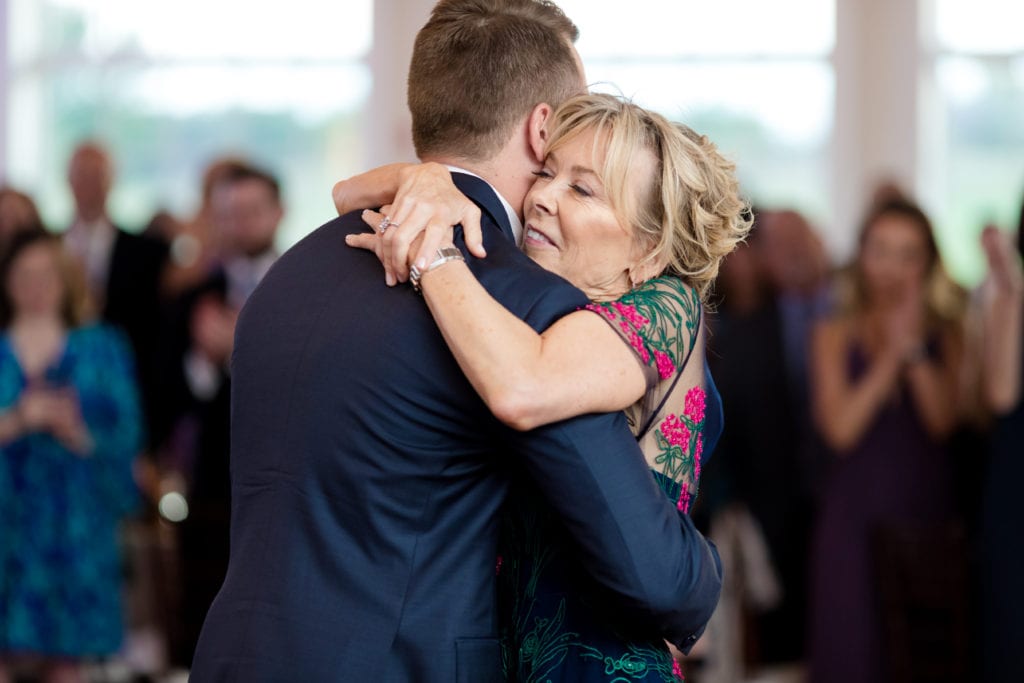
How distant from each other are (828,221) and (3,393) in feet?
19.3

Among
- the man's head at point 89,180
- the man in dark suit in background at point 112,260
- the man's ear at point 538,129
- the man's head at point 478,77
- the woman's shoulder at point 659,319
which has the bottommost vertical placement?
the man in dark suit in background at point 112,260

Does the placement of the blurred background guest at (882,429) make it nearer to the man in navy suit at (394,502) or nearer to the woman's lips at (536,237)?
the woman's lips at (536,237)

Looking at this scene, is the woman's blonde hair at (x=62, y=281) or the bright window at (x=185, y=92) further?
the bright window at (x=185, y=92)

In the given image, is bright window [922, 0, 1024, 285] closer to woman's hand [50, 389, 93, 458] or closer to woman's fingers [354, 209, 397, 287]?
woman's hand [50, 389, 93, 458]

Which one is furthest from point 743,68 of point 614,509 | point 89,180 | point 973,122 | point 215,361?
point 614,509

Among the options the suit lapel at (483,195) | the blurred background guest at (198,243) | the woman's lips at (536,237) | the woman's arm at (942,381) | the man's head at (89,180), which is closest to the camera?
the suit lapel at (483,195)

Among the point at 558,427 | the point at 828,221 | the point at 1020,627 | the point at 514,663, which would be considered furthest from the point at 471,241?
the point at 828,221

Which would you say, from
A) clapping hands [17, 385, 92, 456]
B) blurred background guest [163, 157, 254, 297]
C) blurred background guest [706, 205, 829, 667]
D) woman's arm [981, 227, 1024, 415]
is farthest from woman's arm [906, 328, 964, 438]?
clapping hands [17, 385, 92, 456]

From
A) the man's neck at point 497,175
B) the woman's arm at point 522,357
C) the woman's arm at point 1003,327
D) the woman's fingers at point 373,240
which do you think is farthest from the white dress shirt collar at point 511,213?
the woman's arm at point 1003,327

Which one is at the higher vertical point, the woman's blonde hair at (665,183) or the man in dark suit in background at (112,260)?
the woman's blonde hair at (665,183)

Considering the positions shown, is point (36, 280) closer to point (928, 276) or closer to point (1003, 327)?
point (928, 276)

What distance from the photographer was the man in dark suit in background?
6.13 metres

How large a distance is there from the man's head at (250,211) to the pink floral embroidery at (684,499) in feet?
11.5

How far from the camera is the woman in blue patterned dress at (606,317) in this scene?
1690 millimetres
